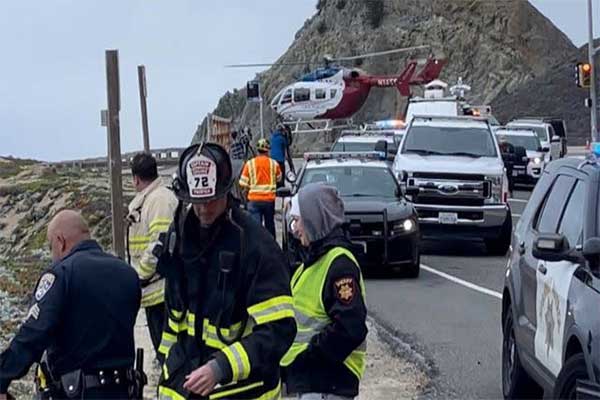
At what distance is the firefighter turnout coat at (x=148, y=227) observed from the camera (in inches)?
309

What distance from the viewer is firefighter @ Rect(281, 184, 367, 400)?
549 centimetres

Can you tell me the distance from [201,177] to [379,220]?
478 inches

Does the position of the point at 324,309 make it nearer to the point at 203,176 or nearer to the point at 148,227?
the point at 203,176

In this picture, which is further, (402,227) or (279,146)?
(279,146)

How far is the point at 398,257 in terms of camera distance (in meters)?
16.8

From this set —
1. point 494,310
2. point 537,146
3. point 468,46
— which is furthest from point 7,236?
point 468,46

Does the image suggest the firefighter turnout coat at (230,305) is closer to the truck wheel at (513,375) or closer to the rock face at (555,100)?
the truck wheel at (513,375)

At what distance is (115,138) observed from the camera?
1135 cm

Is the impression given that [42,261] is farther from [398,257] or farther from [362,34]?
[362,34]

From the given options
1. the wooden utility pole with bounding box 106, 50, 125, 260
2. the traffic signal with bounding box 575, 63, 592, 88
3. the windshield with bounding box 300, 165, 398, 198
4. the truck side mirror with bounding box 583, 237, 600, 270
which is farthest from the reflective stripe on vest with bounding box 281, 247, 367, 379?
the traffic signal with bounding box 575, 63, 592, 88

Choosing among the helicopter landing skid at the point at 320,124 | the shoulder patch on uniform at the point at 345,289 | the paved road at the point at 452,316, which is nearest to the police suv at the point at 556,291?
the paved road at the point at 452,316

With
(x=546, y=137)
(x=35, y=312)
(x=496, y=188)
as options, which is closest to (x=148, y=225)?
(x=35, y=312)

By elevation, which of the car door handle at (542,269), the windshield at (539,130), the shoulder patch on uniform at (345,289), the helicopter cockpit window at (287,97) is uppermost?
the helicopter cockpit window at (287,97)

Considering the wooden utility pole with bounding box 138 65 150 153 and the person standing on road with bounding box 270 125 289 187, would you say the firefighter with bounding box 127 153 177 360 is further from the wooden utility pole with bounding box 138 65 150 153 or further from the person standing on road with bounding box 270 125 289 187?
the person standing on road with bounding box 270 125 289 187
